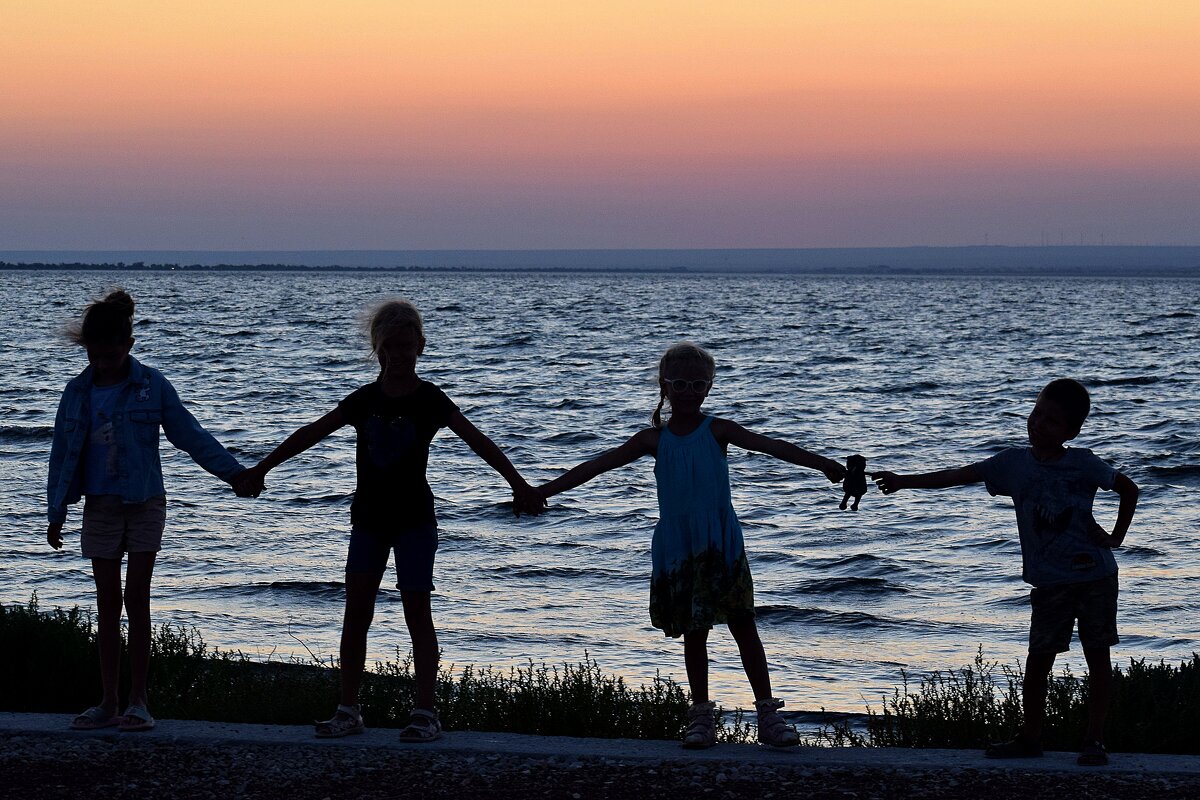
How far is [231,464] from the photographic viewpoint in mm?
6129

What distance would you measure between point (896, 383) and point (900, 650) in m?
32.1

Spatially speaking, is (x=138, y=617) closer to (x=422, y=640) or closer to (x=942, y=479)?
(x=422, y=640)

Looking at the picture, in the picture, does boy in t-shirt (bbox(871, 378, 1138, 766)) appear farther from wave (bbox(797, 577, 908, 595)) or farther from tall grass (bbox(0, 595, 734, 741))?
wave (bbox(797, 577, 908, 595))

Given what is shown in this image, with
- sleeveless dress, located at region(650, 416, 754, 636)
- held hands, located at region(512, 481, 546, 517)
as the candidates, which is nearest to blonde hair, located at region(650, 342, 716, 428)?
sleeveless dress, located at region(650, 416, 754, 636)

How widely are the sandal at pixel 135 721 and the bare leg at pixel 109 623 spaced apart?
0.12 m

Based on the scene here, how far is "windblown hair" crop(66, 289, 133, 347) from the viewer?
5.85 meters

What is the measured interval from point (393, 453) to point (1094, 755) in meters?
3.00

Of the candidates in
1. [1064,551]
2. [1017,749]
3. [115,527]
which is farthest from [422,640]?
[1064,551]

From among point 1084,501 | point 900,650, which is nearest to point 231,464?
point 1084,501

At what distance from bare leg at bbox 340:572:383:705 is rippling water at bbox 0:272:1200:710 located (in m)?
0.93

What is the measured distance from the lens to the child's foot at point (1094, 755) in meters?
5.30

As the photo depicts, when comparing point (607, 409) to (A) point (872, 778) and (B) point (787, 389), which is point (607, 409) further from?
(A) point (872, 778)

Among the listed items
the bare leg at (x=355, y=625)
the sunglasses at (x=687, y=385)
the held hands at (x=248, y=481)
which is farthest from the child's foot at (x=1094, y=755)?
the held hands at (x=248, y=481)

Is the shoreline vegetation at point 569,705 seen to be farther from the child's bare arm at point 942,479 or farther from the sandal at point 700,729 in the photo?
the child's bare arm at point 942,479
